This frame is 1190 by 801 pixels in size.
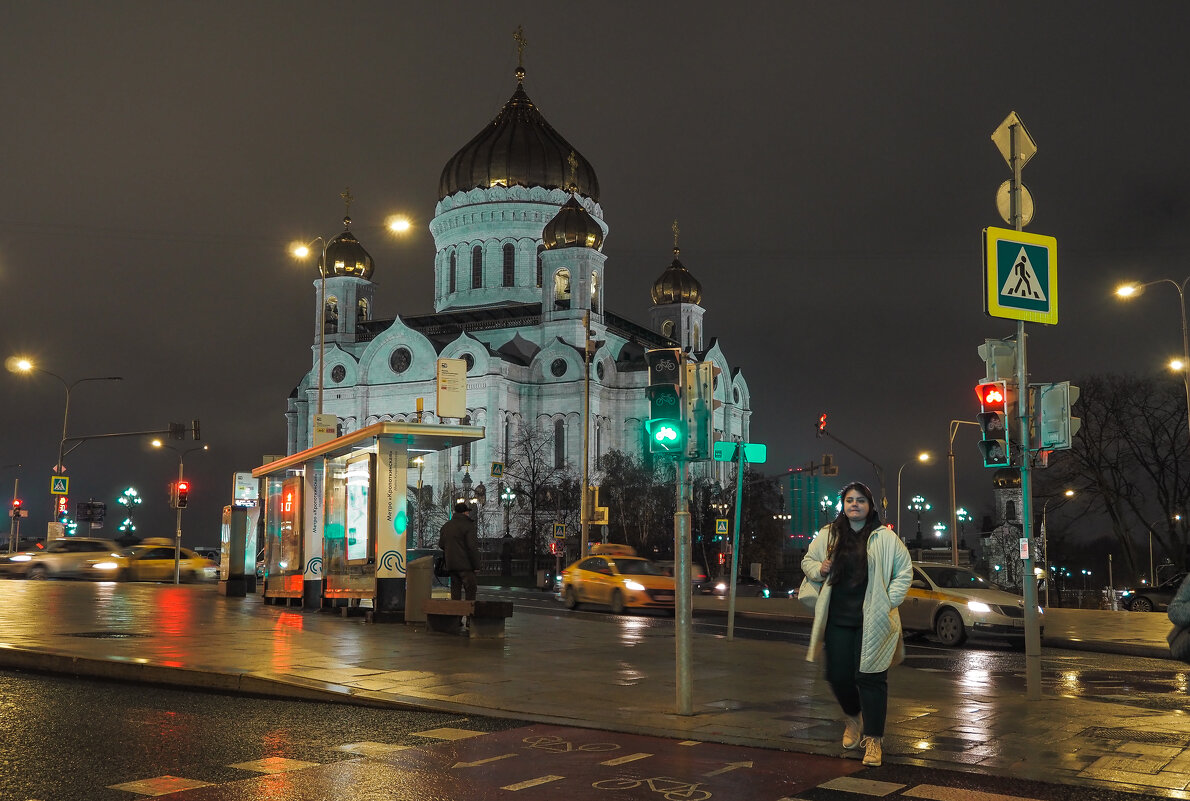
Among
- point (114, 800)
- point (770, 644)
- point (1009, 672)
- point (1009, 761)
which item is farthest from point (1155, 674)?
point (114, 800)

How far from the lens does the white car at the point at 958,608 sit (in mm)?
19594

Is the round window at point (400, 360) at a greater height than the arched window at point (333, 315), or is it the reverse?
the arched window at point (333, 315)

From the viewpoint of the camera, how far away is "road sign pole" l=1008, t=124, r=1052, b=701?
11.0 m

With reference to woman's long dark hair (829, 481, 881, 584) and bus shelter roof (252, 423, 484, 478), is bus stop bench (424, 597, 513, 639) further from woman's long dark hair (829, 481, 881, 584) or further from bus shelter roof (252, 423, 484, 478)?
woman's long dark hair (829, 481, 881, 584)

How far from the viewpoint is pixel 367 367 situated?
87188mm

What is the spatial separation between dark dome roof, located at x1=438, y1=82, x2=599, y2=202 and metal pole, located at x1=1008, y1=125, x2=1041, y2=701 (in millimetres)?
76556

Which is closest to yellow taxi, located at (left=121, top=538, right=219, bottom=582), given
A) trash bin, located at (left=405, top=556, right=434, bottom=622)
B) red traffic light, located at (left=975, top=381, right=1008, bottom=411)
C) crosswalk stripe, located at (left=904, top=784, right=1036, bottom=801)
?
trash bin, located at (left=405, top=556, right=434, bottom=622)

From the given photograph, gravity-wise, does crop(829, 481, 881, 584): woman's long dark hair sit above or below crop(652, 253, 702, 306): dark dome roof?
below

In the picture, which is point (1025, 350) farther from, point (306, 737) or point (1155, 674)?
point (306, 737)

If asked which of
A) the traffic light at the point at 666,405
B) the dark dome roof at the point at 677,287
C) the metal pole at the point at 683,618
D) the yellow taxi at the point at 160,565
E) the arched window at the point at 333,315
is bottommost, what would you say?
the yellow taxi at the point at 160,565

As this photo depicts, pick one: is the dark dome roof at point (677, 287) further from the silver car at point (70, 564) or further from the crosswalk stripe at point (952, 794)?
the crosswalk stripe at point (952, 794)

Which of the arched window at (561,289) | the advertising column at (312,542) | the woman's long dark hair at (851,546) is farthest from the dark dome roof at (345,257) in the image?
the woman's long dark hair at (851,546)

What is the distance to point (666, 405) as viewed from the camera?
32.2ft

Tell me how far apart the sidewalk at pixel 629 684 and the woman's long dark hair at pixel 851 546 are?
1289 millimetres
